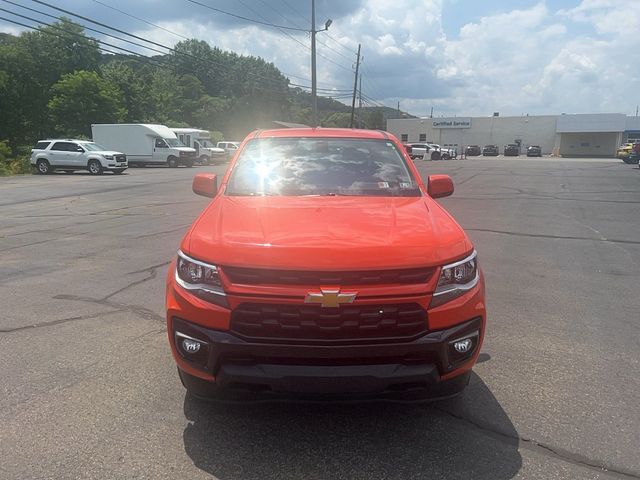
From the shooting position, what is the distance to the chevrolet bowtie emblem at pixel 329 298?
2584 millimetres

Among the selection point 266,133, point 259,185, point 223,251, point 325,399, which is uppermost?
point 266,133

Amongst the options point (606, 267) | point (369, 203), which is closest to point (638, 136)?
point (606, 267)

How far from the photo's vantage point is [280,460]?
108 inches

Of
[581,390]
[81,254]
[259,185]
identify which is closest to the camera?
[581,390]

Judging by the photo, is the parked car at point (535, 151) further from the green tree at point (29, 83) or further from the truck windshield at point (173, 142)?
the green tree at point (29, 83)

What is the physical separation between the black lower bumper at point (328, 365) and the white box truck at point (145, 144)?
122ft

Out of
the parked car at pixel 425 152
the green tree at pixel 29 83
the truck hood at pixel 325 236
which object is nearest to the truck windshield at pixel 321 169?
the truck hood at pixel 325 236

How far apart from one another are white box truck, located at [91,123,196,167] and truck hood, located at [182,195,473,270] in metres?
36.5

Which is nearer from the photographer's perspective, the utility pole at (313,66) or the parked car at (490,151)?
the utility pole at (313,66)

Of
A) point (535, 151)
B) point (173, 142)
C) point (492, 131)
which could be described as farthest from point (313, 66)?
point (492, 131)

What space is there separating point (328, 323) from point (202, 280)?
74 centimetres

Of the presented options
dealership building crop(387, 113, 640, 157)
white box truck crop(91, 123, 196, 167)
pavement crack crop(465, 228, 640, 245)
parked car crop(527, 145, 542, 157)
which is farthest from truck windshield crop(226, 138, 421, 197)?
dealership building crop(387, 113, 640, 157)

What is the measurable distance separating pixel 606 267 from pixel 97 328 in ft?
21.7

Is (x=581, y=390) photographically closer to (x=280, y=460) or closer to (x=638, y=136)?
(x=280, y=460)
